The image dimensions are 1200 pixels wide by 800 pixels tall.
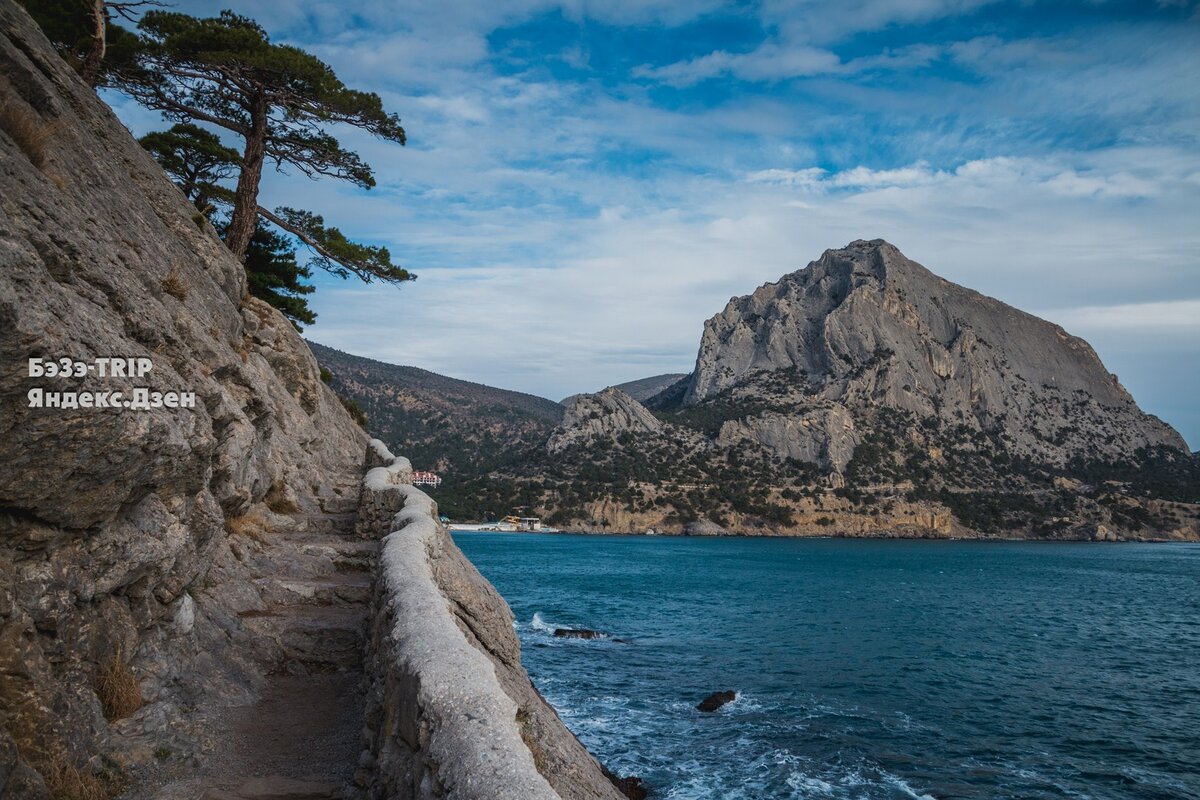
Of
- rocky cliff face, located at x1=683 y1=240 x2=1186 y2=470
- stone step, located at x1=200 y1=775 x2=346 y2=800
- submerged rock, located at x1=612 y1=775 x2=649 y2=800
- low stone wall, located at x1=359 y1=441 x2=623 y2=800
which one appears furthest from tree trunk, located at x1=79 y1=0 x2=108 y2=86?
rocky cliff face, located at x1=683 y1=240 x2=1186 y2=470

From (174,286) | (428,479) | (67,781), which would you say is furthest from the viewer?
(428,479)

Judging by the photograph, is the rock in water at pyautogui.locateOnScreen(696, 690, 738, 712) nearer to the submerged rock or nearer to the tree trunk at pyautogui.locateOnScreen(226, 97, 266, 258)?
the submerged rock

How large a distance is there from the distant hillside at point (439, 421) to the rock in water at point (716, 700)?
3925 inches

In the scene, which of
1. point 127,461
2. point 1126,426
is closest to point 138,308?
point 127,461

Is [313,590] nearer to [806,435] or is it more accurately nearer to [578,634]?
[578,634]

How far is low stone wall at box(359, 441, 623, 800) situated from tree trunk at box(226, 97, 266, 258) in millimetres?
13713

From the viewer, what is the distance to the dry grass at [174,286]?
932 cm

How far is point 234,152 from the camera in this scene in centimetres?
2105

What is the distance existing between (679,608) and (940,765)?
991 inches

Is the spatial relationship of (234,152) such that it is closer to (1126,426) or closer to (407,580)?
(407,580)

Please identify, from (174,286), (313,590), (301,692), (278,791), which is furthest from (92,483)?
(174,286)

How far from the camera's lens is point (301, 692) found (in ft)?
23.1

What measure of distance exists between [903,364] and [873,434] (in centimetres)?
2504

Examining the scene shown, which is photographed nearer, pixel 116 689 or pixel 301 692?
pixel 116 689
